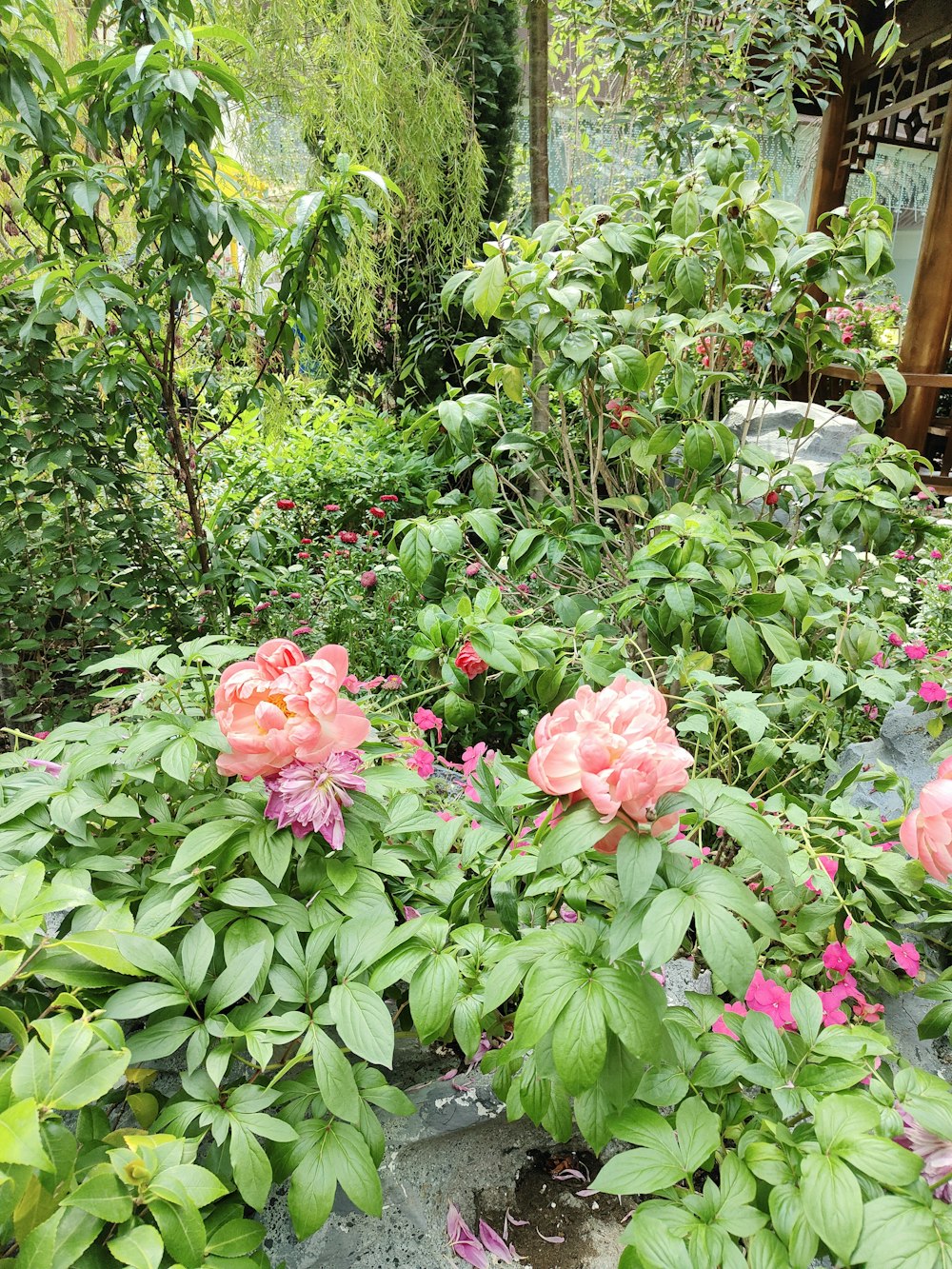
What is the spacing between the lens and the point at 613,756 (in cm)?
65

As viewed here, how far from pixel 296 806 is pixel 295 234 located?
4.92 ft

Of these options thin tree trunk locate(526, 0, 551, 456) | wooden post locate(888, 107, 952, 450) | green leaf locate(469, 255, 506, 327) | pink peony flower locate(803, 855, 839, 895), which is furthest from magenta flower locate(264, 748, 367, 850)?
wooden post locate(888, 107, 952, 450)

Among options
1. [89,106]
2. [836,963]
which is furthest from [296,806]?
[89,106]

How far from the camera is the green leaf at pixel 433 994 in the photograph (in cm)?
76

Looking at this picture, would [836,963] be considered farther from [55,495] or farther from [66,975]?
[55,495]

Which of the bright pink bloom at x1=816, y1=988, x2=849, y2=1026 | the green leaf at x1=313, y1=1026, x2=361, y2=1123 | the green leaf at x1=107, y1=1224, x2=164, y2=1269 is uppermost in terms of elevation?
the green leaf at x1=107, y1=1224, x2=164, y2=1269

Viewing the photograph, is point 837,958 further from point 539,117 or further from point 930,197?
point 930,197

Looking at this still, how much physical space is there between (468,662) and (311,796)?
60cm

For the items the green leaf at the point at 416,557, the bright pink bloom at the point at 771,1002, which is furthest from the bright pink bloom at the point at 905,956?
the green leaf at the point at 416,557

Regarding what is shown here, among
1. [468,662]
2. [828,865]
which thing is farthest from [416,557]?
[828,865]

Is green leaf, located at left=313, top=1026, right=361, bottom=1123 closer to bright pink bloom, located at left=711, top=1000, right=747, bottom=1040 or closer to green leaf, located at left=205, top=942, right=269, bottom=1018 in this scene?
green leaf, located at left=205, top=942, right=269, bottom=1018

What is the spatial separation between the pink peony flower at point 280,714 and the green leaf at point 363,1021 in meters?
0.23

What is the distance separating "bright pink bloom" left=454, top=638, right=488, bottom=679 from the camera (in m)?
1.36

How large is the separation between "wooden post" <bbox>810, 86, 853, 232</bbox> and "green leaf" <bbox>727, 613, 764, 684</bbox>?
5750mm
